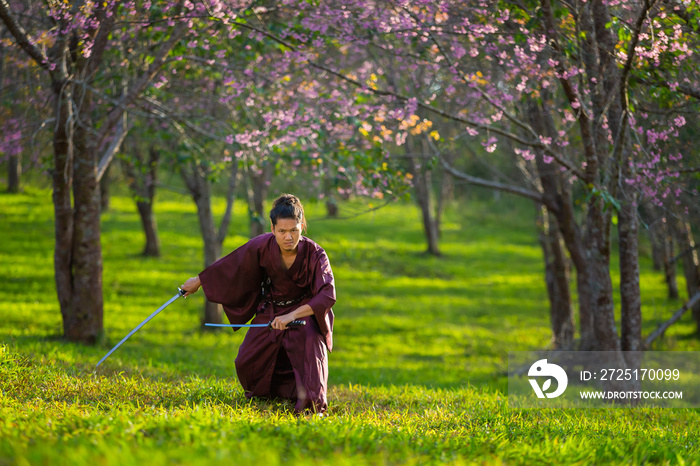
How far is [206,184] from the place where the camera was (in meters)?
13.8

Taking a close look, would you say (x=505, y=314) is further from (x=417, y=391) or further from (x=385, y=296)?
(x=417, y=391)

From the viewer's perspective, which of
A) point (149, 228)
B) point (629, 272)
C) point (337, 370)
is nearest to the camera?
point (629, 272)

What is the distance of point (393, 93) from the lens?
788 cm

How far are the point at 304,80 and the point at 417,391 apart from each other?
550cm

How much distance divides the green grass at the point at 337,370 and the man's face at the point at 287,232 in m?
1.39

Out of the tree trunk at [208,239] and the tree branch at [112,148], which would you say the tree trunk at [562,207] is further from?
the tree trunk at [208,239]

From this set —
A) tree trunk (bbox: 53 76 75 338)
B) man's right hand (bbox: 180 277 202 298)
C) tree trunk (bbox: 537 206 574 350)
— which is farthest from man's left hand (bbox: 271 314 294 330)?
tree trunk (bbox: 537 206 574 350)

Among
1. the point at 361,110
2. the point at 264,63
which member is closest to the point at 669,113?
the point at 361,110

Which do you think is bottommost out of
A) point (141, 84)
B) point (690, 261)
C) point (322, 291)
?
point (690, 261)

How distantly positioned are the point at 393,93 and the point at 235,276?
319cm

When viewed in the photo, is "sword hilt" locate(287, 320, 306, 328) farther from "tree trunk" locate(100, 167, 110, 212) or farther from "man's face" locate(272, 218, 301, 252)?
"tree trunk" locate(100, 167, 110, 212)

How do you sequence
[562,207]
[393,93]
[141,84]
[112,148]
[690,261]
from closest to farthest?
1. [393,93]
2. [141,84]
3. [112,148]
4. [562,207]
5. [690,261]

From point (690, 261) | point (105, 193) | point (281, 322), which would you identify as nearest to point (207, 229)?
point (281, 322)

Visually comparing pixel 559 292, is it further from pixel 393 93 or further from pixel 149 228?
pixel 149 228
